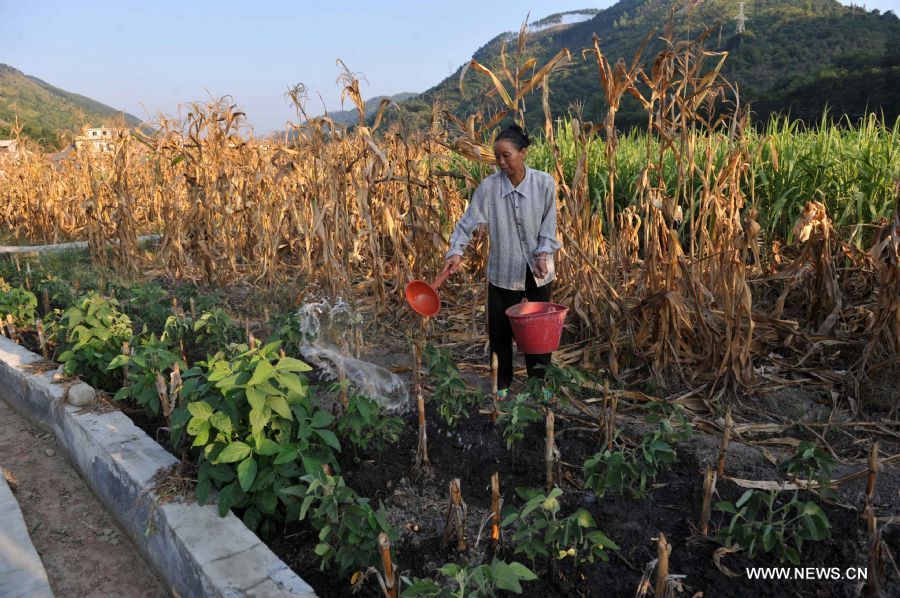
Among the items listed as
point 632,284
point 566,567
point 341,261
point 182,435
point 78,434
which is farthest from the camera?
point 341,261

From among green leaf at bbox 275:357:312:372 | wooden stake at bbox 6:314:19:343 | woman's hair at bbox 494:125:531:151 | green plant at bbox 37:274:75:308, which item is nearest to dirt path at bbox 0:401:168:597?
green leaf at bbox 275:357:312:372

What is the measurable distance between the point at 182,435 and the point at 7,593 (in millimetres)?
797

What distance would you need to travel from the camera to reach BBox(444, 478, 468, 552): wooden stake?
6.08 feet

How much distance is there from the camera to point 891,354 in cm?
309

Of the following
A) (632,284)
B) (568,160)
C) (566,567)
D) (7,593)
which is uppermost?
(568,160)

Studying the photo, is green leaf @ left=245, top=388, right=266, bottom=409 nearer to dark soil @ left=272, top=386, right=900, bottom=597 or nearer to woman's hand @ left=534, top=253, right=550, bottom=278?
dark soil @ left=272, top=386, right=900, bottom=597

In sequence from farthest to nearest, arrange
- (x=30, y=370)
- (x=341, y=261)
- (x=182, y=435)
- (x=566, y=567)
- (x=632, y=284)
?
(x=341, y=261) → (x=632, y=284) → (x=30, y=370) → (x=182, y=435) → (x=566, y=567)

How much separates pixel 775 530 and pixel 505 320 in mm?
1853

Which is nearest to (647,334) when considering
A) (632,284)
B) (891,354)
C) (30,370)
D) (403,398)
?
(632,284)

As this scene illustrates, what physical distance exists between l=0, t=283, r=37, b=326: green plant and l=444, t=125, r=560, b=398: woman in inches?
145

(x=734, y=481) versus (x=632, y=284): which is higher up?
(x=632, y=284)

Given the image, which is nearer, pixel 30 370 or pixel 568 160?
pixel 30 370

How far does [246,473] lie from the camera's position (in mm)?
A: 2082

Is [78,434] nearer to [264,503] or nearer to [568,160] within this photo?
[264,503]
